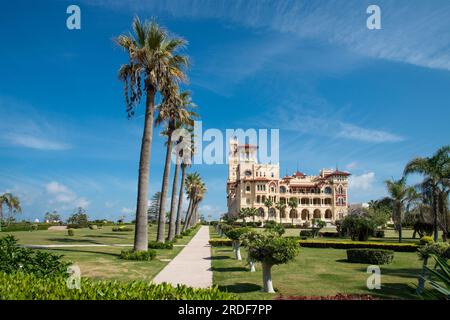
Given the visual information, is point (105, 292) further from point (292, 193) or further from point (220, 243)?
point (292, 193)

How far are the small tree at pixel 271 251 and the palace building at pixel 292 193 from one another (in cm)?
9377

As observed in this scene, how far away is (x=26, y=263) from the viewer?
10.0m

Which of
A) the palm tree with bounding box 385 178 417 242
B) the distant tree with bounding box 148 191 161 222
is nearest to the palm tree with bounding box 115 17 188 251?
the palm tree with bounding box 385 178 417 242

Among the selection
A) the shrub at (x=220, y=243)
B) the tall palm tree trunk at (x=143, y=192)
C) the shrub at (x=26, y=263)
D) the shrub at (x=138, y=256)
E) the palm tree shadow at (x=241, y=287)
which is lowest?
the shrub at (x=220, y=243)

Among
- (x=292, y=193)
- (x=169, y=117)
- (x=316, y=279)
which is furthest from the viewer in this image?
(x=292, y=193)

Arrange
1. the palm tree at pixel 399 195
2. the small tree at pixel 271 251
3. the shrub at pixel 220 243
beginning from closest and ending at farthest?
the small tree at pixel 271 251 → the shrub at pixel 220 243 → the palm tree at pixel 399 195

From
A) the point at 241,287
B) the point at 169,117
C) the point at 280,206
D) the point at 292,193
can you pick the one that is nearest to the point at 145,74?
the point at 169,117

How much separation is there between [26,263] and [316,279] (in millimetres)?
11610

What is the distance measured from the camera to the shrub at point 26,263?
31.6 feet

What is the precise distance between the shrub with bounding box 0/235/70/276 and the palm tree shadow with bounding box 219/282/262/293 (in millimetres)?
5953

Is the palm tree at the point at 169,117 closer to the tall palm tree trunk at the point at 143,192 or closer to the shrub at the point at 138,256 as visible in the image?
the tall palm tree trunk at the point at 143,192

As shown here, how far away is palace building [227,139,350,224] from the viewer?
354ft

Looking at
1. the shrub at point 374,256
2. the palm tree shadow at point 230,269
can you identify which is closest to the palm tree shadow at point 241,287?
the palm tree shadow at point 230,269
